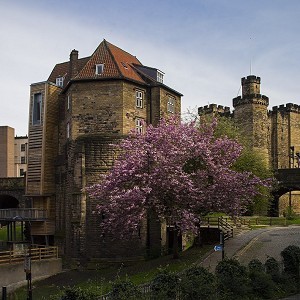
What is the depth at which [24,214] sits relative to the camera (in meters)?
40.3

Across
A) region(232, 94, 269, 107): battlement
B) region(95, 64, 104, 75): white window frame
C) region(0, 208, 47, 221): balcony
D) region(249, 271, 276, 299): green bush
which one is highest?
region(232, 94, 269, 107): battlement

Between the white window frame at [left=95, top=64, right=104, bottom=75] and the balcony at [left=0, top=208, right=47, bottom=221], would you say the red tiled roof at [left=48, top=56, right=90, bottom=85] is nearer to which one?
the white window frame at [left=95, top=64, right=104, bottom=75]

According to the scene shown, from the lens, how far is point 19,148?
91.2m

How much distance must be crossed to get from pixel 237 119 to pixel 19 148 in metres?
40.2

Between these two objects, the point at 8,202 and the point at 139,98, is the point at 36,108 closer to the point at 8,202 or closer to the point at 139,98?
the point at 139,98

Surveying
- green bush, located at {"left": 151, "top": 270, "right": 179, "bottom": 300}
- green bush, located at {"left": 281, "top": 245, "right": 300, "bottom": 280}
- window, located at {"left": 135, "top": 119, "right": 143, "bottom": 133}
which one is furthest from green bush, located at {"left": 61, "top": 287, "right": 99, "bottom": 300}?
window, located at {"left": 135, "top": 119, "right": 143, "bottom": 133}

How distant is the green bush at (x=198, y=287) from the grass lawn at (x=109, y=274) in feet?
25.5

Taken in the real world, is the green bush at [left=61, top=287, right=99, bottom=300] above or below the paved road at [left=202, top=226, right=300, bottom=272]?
above

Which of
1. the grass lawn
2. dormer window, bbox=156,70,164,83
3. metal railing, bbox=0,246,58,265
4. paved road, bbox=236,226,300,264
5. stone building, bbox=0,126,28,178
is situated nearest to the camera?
the grass lawn

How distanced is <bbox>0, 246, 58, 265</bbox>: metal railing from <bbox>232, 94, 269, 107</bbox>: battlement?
4302 cm

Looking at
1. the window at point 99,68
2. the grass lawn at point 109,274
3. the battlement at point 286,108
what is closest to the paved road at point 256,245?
the grass lawn at point 109,274

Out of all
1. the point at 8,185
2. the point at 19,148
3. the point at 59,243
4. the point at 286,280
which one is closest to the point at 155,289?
the point at 286,280

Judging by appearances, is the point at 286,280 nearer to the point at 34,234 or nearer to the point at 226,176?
the point at 226,176

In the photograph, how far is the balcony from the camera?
128 ft
